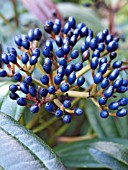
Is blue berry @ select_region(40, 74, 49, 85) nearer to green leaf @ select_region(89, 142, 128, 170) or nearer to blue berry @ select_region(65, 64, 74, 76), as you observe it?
blue berry @ select_region(65, 64, 74, 76)

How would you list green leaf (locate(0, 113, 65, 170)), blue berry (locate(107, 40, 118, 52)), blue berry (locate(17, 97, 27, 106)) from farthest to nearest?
blue berry (locate(107, 40, 118, 52)) → blue berry (locate(17, 97, 27, 106)) → green leaf (locate(0, 113, 65, 170))

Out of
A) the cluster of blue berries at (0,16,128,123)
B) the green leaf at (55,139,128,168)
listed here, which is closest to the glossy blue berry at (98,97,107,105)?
the cluster of blue berries at (0,16,128,123)

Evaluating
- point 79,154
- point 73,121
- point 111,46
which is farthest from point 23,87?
point 73,121

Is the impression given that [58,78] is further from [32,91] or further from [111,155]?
[111,155]

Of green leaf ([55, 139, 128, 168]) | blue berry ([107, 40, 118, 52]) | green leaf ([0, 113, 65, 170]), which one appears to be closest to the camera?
green leaf ([0, 113, 65, 170])

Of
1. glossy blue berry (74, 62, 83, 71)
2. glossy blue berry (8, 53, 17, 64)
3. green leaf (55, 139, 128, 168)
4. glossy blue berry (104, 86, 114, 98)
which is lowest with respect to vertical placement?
green leaf (55, 139, 128, 168)

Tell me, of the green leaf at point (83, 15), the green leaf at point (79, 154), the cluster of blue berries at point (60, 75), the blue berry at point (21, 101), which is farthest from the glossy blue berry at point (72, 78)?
the green leaf at point (83, 15)
